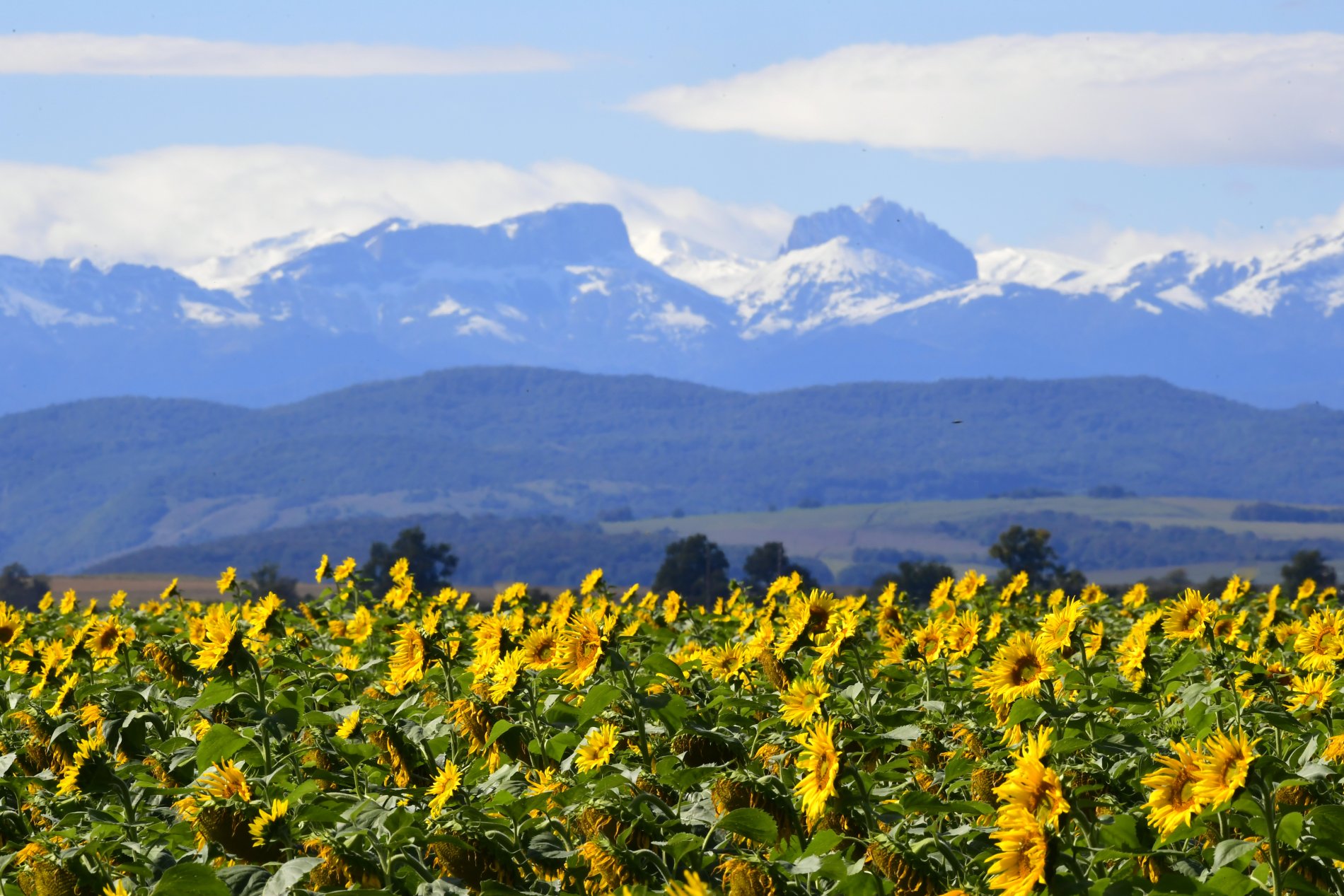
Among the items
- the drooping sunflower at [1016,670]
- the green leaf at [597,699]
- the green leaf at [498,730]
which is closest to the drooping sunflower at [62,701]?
the green leaf at [498,730]

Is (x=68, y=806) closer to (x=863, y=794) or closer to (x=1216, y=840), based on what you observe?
(x=863, y=794)

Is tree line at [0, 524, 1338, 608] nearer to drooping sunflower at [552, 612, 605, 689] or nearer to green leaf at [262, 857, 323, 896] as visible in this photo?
drooping sunflower at [552, 612, 605, 689]

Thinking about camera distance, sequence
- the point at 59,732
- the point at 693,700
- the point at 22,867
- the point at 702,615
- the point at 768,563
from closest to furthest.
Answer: the point at 22,867
the point at 59,732
the point at 693,700
the point at 702,615
the point at 768,563

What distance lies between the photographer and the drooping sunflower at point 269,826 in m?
4.38

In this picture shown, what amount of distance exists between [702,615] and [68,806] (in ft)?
26.4

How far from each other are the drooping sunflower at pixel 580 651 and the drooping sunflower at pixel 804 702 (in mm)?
819

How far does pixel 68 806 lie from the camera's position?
18.1ft

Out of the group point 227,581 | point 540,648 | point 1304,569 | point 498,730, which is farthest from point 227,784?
point 1304,569

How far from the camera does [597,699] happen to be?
5531 mm

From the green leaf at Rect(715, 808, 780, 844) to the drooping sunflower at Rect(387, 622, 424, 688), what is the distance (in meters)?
2.72

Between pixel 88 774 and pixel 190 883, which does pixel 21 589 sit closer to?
pixel 88 774

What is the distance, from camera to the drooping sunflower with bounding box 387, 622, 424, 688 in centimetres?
678

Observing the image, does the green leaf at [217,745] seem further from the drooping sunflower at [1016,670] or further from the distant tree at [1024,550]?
the distant tree at [1024,550]

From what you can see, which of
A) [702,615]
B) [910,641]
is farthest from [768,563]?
[910,641]
